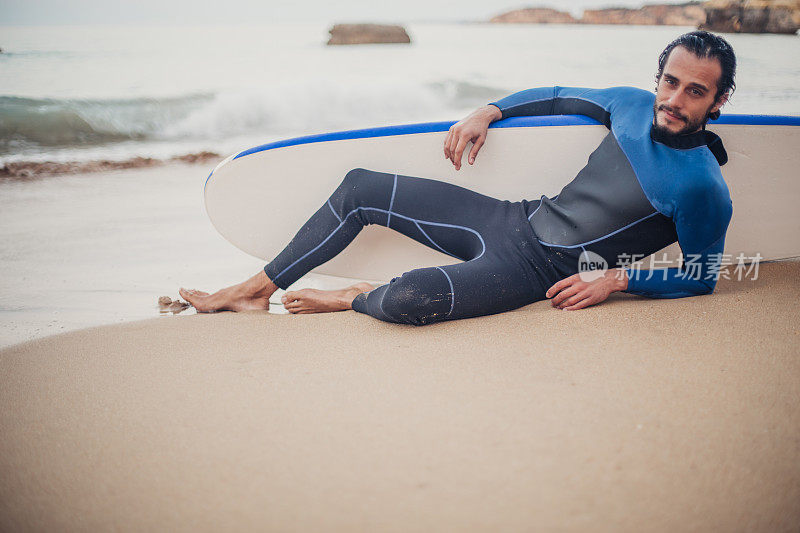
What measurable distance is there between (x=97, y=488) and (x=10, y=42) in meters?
9.41

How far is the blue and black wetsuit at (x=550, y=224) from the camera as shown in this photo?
1.49m

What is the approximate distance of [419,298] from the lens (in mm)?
1540

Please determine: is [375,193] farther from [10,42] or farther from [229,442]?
Result: [10,42]

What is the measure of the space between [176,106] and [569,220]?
19.9ft

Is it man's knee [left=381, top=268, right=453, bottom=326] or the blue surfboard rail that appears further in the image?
the blue surfboard rail

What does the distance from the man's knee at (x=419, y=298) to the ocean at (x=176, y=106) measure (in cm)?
99

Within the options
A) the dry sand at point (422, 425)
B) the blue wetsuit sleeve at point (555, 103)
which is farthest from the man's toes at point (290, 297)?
the blue wetsuit sleeve at point (555, 103)

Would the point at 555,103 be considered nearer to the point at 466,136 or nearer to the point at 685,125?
the point at 466,136

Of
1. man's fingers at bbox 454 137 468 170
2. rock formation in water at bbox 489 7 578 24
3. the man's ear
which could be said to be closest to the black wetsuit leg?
man's fingers at bbox 454 137 468 170

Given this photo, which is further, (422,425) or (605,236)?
(605,236)

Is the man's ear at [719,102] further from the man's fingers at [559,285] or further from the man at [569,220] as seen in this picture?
the man's fingers at [559,285]

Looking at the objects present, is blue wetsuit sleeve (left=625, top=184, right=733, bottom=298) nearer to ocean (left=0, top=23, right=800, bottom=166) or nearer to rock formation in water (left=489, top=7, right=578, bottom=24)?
ocean (left=0, top=23, right=800, bottom=166)

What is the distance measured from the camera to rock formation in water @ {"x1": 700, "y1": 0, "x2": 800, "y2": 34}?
19.4ft

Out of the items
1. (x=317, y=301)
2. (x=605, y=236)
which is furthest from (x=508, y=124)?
(x=317, y=301)
